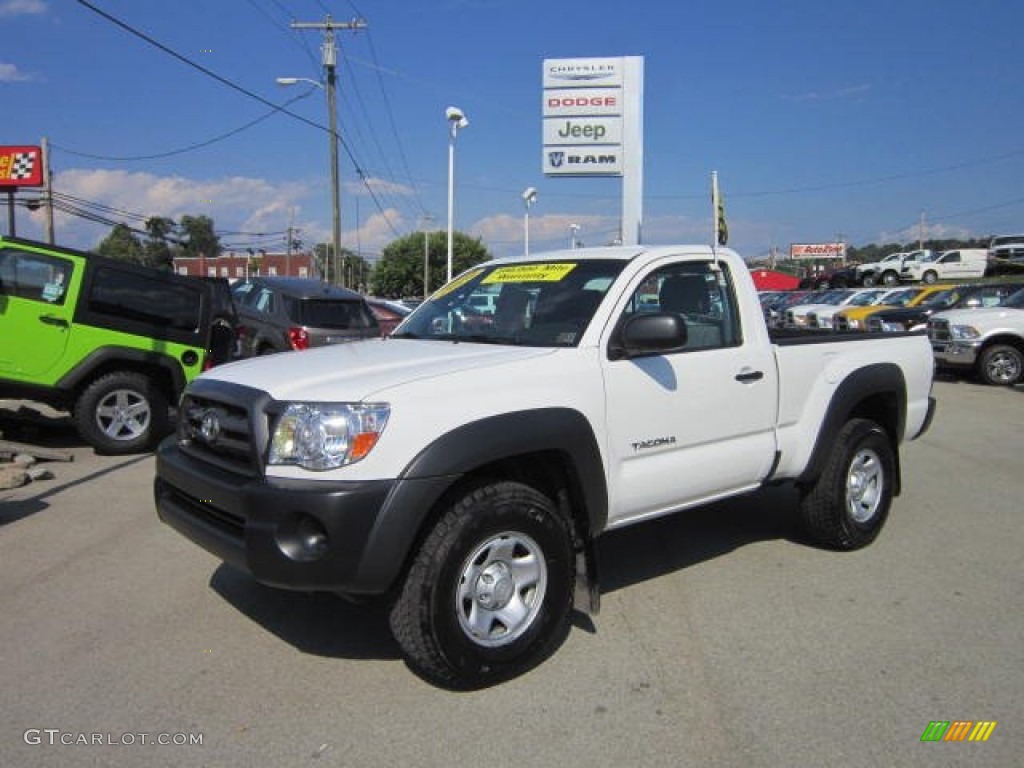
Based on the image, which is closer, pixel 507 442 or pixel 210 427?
pixel 507 442

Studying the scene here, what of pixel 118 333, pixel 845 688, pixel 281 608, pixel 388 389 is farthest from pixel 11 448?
pixel 845 688

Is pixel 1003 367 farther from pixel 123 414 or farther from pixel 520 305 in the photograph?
pixel 123 414

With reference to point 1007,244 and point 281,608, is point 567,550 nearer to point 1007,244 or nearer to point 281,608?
point 281,608

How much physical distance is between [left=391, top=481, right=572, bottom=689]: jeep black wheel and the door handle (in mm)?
1428

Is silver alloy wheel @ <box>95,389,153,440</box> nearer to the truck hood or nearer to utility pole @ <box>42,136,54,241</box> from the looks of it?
the truck hood

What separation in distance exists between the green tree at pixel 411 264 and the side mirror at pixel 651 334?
8185cm

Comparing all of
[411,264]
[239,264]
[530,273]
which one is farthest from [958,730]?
[239,264]

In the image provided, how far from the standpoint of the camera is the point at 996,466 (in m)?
7.91

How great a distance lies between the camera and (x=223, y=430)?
3566 mm

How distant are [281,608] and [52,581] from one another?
145 centimetres

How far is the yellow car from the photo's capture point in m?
19.6

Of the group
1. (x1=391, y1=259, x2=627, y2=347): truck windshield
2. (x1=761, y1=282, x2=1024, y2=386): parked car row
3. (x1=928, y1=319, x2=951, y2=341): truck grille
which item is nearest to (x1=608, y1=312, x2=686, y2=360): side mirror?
(x1=391, y1=259, x2=627, y2=347): truck windshield

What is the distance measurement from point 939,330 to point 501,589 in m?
14.7

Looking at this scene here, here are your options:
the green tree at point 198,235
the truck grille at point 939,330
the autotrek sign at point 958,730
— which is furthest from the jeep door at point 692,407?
the green tree at point 198,235
